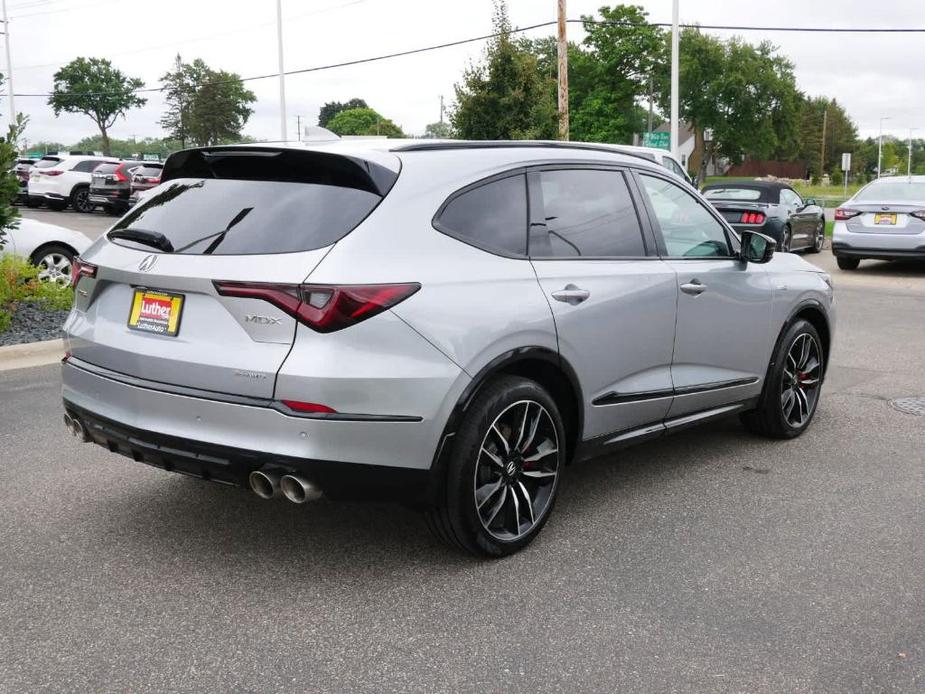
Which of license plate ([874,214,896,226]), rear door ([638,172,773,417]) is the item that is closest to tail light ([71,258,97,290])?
rear door ([638,172,773,417])

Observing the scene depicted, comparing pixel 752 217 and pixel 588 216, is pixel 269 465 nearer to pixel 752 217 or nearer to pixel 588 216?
pixel 588 216

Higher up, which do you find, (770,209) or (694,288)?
(770,209)

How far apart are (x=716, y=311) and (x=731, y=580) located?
1.77 m

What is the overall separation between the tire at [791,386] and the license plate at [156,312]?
11.7ft

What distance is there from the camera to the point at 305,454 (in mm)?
3574

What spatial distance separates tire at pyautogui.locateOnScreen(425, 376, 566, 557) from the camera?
12.8 feet

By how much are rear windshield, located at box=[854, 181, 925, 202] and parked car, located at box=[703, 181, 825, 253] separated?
4.90ft

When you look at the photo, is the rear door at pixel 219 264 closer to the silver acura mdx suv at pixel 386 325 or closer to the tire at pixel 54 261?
the silver acura mdx suv at pixel 386 325

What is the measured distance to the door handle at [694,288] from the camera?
5.07 metres

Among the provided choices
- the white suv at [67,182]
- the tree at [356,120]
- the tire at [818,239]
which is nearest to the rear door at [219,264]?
the tire at [818,239]

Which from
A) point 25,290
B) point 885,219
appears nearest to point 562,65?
point 885,219

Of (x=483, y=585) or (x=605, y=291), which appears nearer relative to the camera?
(x=483, y=585)

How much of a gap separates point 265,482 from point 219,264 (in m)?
0.83

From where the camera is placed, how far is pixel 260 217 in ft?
12.6
